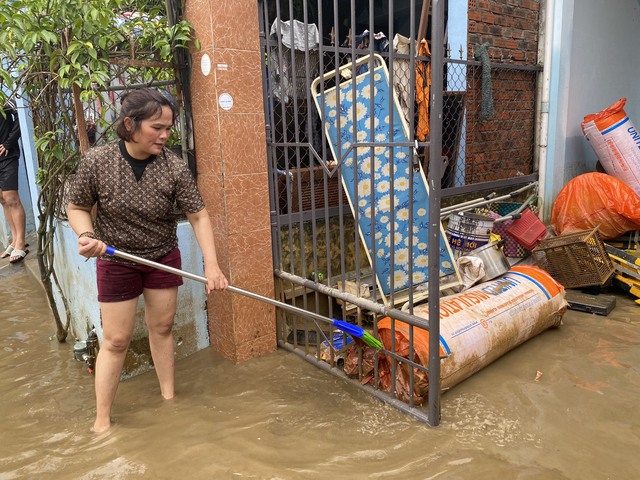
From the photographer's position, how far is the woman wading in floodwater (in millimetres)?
2301

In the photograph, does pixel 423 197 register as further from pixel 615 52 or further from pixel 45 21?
pixel 615 52

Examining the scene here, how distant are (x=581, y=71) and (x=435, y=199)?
14.5 feet

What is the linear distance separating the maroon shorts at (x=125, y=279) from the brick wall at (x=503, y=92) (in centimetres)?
337

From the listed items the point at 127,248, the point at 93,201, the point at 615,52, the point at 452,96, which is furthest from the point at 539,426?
the point at 615,52

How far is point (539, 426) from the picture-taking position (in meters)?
2.51

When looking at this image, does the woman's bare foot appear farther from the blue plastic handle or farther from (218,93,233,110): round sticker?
(218,93,233,110): round sticker

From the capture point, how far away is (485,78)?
4766mm

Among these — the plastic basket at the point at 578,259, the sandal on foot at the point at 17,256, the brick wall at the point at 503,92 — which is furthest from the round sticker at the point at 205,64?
the sandal on foot at the point at 17,256

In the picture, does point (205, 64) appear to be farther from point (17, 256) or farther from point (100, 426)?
point (17, 256)

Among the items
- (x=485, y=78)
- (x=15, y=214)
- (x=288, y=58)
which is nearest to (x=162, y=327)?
(x=288, y=58)

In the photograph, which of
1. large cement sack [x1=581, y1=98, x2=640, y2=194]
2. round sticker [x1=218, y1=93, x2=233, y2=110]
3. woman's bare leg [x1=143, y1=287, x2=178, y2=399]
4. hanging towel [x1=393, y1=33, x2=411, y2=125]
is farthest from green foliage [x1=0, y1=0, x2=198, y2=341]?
large cement sack [x1=581, y1=98, x2=640, y2=194]

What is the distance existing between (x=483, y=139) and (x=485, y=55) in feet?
2.62

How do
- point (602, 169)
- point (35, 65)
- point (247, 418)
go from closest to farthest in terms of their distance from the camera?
1. point (247, 418)
2. point (35, 65)
3. point (602, 169)

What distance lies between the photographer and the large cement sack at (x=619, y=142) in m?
5.09
